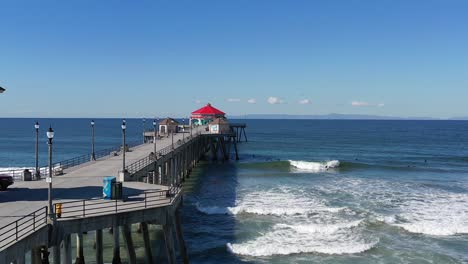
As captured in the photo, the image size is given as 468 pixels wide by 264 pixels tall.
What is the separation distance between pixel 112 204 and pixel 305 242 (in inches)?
458

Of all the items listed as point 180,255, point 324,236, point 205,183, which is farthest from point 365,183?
point 180,255

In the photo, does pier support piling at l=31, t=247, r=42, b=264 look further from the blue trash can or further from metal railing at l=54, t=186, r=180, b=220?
the blue trash can

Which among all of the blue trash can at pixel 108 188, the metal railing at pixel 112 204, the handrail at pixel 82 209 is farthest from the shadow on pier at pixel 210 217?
the blue trash can at pixel 108 188

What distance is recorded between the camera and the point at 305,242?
24.4 m

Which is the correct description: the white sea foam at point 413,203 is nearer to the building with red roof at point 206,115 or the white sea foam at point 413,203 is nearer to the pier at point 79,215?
the pier at point 79,215

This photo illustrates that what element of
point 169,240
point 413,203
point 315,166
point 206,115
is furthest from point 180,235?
point 206,115

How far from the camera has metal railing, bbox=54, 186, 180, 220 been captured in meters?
15.1

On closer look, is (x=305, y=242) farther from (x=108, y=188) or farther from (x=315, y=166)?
(x=315, y=166)

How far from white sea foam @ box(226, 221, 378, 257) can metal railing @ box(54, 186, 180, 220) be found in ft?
19.8

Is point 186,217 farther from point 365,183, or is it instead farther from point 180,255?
→ point 365,183

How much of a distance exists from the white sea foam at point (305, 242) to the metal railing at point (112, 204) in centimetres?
604

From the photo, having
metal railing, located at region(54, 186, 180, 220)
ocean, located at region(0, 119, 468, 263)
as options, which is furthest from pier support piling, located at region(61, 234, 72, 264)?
ocean, located at region(0, 119, 468, 263)

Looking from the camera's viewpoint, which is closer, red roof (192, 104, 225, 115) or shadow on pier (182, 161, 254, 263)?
shadow on pier (182, 161, 254, 263)

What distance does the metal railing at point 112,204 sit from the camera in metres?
15.1
